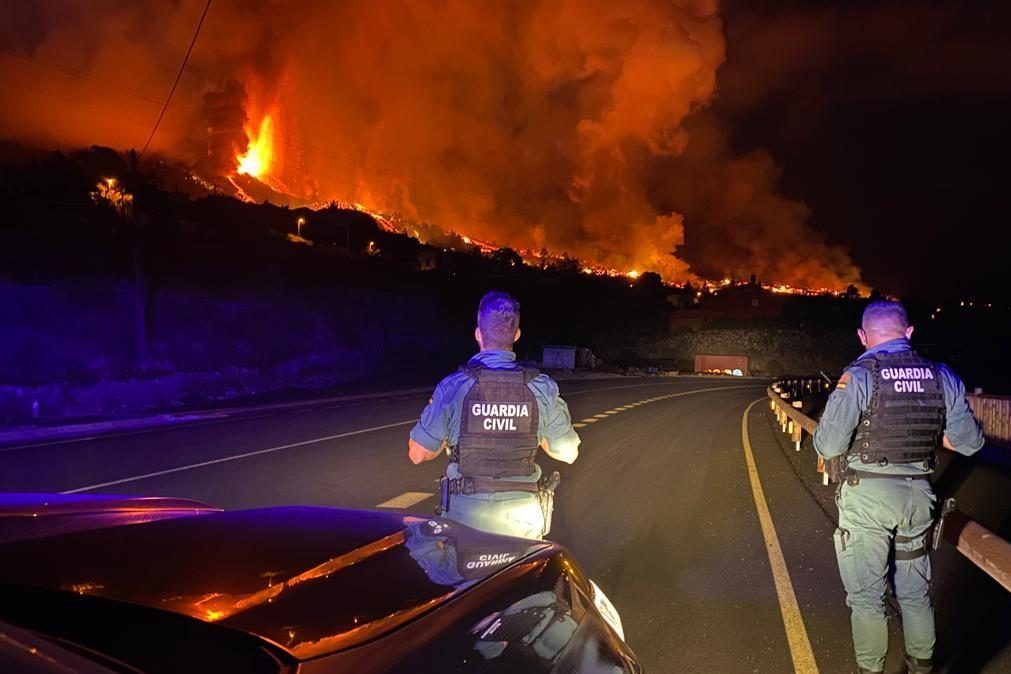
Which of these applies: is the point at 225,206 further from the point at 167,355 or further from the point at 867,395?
the point at 867,395

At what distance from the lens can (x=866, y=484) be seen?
159 inches

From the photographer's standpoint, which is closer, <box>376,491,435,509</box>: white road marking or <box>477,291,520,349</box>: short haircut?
<box>477,291,520,349</box>: short haircut

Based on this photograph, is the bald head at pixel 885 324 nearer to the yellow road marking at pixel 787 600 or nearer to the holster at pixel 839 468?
the holster at pixel 839 468

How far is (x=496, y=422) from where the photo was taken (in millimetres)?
3732

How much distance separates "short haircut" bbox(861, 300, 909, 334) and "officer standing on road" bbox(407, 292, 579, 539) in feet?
6.15

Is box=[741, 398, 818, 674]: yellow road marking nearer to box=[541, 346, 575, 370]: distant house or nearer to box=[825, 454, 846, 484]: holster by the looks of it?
box=[825, 454, 846, 484]: holster

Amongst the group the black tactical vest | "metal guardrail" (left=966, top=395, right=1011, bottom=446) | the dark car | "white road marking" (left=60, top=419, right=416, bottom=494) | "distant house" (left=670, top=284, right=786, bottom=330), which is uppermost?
"distant house" (left=670, top=284, right=786, bottom=330)

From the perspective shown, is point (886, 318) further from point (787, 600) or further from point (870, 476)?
point (787, 600)

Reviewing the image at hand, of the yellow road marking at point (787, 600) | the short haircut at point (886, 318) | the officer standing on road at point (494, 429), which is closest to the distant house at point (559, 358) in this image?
the yellow road marking at point (787, 600)

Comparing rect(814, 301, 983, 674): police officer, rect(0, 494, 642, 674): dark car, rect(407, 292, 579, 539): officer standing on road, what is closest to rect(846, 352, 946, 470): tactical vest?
rect(814, 301, 983, 674): police officer

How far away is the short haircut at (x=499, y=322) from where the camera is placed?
3764 mm

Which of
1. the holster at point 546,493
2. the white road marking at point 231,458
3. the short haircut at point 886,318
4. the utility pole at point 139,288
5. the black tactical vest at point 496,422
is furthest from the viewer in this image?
the utility pole at point 139,288

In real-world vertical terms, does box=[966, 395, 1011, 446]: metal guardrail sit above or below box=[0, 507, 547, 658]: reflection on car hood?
below

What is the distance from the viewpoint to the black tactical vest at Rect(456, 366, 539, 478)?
3725 mm
